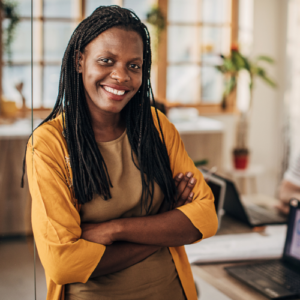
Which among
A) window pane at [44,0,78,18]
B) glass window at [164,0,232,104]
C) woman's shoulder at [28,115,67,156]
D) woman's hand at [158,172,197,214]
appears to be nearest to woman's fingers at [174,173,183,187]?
woman's hand at [158,172,197,214]

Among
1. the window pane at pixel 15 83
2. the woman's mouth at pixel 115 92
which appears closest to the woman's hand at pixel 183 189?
the woman's mouth at pixel 115 92

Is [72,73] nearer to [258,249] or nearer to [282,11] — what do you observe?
[258,249]

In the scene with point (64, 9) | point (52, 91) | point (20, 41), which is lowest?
point (52, 91)

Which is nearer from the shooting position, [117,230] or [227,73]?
[117,230]

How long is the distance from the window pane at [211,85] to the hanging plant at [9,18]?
10.9 feet

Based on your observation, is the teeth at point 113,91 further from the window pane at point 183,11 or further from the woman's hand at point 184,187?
the window pane at point 183,11

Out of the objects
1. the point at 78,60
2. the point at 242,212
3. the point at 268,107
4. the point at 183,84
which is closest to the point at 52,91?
the point at 78,60

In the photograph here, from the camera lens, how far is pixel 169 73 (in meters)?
4.04

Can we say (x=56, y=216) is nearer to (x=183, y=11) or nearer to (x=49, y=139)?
(x=49, y=139)

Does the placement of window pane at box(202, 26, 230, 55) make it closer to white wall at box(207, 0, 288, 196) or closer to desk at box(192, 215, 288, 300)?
white wall at box(207, 0, 288, 196)

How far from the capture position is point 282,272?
1.18 meters

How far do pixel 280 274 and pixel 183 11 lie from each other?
3.40 meters

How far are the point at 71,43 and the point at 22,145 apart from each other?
0.25 m

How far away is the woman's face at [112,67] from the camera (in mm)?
792
